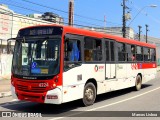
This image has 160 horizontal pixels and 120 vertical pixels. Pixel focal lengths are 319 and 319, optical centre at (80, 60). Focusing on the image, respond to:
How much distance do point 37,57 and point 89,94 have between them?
2.68 m

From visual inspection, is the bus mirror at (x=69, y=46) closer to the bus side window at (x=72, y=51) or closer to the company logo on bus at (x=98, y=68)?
the bus side window at (x=72, y=51)

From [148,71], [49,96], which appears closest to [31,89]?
[49,96]

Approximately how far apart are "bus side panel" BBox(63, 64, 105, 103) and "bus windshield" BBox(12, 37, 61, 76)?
58cm

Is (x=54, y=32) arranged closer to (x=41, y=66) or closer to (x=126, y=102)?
(x=41, y=66)

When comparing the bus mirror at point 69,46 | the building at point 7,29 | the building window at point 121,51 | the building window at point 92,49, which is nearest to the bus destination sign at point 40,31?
the bus mirror at point 69,46

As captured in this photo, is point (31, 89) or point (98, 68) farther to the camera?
point (98, 68)

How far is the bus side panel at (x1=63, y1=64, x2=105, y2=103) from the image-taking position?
10.6m

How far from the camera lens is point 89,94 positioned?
39.8 ft

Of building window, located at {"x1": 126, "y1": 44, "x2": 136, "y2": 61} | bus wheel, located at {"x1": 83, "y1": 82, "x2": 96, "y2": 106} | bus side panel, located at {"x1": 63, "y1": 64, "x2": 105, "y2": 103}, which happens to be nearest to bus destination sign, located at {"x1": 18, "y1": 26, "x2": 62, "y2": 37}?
bus side panel, located at {"x1": 63, "y1": 64, "x2": 105, "y2": 103}

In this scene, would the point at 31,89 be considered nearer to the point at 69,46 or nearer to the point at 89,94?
the point at 69,46

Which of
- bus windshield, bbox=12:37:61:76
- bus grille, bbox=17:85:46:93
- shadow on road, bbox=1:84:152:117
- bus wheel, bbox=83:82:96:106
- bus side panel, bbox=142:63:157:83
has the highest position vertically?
bus windshield, bbox=12:37:61:76

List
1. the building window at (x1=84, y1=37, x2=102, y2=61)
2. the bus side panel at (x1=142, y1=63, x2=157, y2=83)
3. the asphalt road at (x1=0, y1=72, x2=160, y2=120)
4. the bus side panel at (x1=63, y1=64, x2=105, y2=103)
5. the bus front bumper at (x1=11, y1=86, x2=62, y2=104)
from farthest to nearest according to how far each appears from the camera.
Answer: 1. the bus side panel at (x1=142, y1=63, x2=157, y2=83)
2. the building window at (x1=84, y1=37, x2=102, y2=61)
3. the bus side panel at (x1=63, y1=64, x2=105, y2=103)
4. the bus front bumper at (x1=11, y1=86, x2=62, y2=104)
5. the asphalt road at (x1=0, y1=72, x2=160, y2=120)

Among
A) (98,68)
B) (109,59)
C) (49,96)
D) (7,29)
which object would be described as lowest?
Result: (49,96)

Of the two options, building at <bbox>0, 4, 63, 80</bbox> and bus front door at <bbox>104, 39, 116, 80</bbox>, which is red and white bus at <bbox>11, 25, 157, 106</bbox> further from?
building at <bbox>0, 4, 63, 80</bbox>
